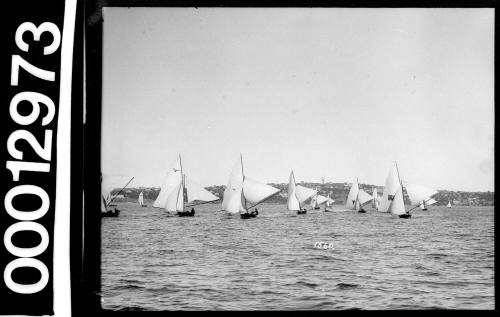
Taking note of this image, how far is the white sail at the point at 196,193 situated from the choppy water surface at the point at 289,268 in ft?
5.29

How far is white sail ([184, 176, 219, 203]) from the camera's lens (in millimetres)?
28938

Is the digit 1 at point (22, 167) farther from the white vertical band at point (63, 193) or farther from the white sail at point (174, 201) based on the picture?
the white sail at point (174, 201)

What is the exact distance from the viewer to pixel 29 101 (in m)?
4.44

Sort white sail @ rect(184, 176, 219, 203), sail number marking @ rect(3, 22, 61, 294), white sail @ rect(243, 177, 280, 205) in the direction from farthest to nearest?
white sail @ rect(184, 176, 219, 203) < white sail @ rect(243, 177, 280, 205) < sail number marking @ rect(3, 22, 61, 294)

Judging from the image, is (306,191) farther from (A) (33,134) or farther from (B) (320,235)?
(A) (33,134)

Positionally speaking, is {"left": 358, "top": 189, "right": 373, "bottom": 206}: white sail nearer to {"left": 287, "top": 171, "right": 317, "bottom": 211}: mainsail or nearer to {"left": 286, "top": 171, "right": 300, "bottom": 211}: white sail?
{"left": 287, "top": 171, "right": 317, "bottom": 211}: mainsail

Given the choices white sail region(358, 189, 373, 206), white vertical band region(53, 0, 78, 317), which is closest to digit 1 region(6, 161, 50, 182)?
white vertical band region(53, 0, 78, 317)

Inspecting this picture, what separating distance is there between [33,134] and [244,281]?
8.33m

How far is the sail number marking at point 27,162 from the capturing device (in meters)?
4.38

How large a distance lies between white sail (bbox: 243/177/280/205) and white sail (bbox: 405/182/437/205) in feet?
23.0

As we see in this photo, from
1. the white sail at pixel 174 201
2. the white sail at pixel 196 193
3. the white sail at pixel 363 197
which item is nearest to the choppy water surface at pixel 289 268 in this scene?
the white sail at pixel 174 201

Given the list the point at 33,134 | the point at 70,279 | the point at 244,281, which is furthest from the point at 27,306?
the point at 244,281

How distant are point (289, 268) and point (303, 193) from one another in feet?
73.7

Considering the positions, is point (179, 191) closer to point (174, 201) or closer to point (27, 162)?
point (174, 201)
